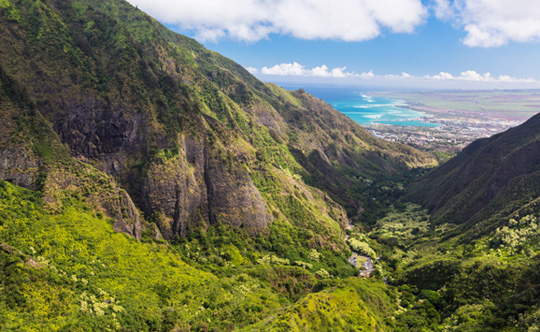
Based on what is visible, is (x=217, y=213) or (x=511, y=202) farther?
(x=511, y=202)

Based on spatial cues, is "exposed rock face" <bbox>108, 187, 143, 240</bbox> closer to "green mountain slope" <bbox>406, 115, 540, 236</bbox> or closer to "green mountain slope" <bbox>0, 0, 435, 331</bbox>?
"green mountain slope" <bbox>0, 0, 435, 331</bbox>

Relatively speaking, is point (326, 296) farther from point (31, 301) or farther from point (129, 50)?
point (129, 50)

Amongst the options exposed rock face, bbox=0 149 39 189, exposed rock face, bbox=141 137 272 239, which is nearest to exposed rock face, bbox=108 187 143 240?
exposed rock face, bbox=141 137 272 239

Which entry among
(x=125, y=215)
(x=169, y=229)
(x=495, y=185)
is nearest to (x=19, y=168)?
(x=125, y=215)

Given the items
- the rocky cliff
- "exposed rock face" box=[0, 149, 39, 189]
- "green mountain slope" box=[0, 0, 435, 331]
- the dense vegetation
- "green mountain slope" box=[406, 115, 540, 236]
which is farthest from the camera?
"green mountain slope" box=[406, 115, 540, 236]

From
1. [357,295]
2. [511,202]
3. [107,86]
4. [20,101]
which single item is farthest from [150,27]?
[511,202]

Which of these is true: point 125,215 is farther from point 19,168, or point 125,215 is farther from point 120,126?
point 120,126

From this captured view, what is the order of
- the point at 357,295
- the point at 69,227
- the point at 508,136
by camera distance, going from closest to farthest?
1. the point at 69,227
2. the point at 357,295
3. the point at 508,136

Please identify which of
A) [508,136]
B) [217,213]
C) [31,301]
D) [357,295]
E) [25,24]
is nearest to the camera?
[31,301]
